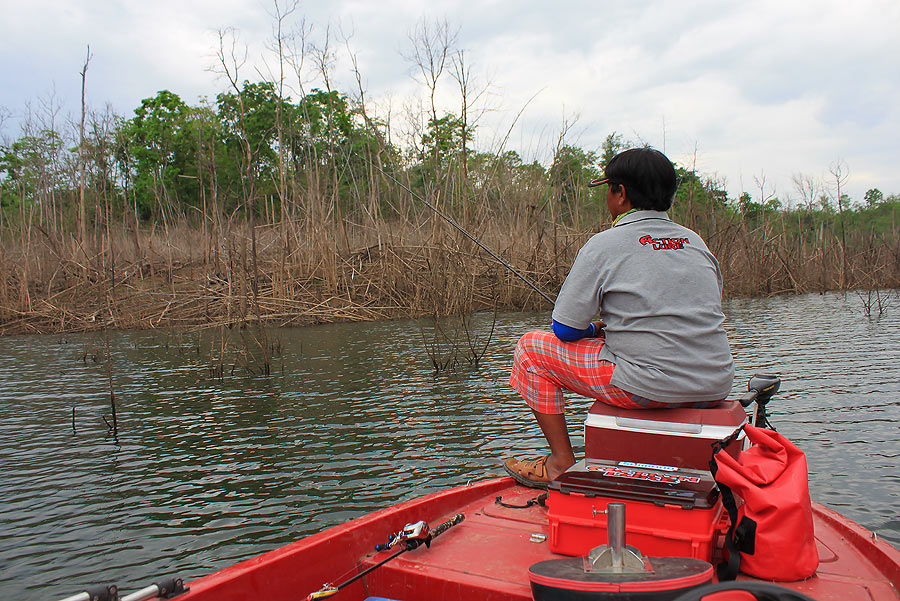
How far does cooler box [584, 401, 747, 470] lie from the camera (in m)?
2.48

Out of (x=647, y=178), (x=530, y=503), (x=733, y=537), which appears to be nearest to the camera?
(x=733, y=537)

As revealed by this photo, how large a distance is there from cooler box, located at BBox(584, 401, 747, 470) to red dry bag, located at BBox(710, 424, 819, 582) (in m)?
0.25

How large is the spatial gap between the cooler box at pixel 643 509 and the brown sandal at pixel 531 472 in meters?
0.71

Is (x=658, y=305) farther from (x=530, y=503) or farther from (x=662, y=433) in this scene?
(x=530, y=503)

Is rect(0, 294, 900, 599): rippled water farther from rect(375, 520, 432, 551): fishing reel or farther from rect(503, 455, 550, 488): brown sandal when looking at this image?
rect(375, 520, 432, 551): fishing reel

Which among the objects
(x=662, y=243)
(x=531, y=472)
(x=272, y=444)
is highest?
(x=662, y=243)

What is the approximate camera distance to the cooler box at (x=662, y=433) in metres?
2.48

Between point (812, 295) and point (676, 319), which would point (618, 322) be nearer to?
point (676, 319)

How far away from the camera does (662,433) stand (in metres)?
2.55

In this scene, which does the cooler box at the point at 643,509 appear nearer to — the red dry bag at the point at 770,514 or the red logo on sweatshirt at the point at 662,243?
the red dry bag at the point at 770,514

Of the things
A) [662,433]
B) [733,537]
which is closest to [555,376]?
[662,433]

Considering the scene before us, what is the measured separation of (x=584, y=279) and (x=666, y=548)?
39.7 inches

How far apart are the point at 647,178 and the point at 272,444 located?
4.02 m

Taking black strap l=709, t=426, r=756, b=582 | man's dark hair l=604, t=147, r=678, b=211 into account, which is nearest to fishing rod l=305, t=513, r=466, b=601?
black strap l=709, t=426, r=756, b=582
